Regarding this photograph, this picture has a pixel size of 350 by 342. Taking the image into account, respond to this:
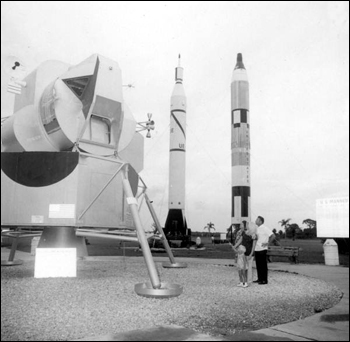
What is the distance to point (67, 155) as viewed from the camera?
27.9 ft

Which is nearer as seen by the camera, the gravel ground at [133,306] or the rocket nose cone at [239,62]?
the gravel ground at [133,306]

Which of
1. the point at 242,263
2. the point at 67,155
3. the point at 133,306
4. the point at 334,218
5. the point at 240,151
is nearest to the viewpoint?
the point at 334,218

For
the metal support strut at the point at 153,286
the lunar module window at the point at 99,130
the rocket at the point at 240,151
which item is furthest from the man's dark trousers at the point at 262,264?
the rocket at the point at 240,151

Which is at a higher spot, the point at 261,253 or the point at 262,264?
the point at 261,253

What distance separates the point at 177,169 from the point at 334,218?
23808mm

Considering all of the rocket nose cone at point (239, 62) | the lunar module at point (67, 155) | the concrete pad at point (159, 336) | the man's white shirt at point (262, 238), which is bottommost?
the concrete pad at point (159, 336)

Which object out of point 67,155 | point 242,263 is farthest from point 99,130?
point 242,263

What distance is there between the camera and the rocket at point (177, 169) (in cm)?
2708

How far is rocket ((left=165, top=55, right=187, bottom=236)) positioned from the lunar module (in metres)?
17.0

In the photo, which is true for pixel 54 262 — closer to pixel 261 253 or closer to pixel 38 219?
pixel 38 219

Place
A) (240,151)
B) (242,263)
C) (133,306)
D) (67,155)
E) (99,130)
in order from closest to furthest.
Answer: (133,306) → (242,263) → (67,155) → (99,130) → (240,151)

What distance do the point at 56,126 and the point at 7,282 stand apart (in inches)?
151

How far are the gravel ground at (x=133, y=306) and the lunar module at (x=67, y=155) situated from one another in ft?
4.43

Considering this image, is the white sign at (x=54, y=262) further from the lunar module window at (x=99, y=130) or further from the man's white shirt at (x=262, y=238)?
the man's white shirt at (x=262, y=238)
